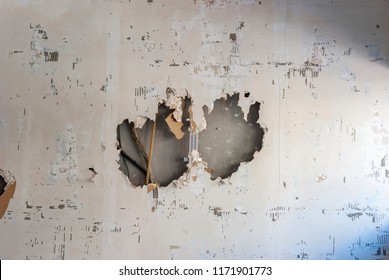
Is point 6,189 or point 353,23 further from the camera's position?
point 353,23

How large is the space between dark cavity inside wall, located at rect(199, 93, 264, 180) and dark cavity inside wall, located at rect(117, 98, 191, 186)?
13cm

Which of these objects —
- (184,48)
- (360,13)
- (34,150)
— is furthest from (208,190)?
(360,13)

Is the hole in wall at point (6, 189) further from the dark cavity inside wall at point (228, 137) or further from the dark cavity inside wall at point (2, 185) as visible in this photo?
the dark cavity inside wall at point (228, 137)

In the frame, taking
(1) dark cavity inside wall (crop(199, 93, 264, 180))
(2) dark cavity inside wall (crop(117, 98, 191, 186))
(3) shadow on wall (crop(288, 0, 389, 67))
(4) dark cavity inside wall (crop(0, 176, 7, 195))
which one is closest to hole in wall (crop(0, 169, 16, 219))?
(4) dark cavity inside wall (crop(0, 176, 7, 195))

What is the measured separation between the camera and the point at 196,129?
273 cm

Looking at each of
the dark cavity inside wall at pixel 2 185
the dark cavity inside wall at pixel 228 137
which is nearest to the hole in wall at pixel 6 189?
the dark cavity inside wall at pixel 2 185

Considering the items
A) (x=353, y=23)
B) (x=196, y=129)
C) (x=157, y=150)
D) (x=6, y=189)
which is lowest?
(x=6, y=189)

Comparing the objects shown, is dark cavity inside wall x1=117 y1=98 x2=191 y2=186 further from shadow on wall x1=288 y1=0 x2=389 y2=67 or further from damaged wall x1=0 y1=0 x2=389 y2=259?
shadow on wall x1=288 y1=0 x2=389 y2=67

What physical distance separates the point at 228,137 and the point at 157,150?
0.48 m

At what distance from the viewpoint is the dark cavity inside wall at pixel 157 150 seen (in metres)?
2.72

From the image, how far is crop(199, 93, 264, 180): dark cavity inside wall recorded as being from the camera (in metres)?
2.73

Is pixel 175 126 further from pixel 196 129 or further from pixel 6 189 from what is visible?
pixel 6 189

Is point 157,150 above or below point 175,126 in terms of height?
below

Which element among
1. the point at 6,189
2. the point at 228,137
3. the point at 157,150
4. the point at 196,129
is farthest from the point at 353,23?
the point at 6,189
